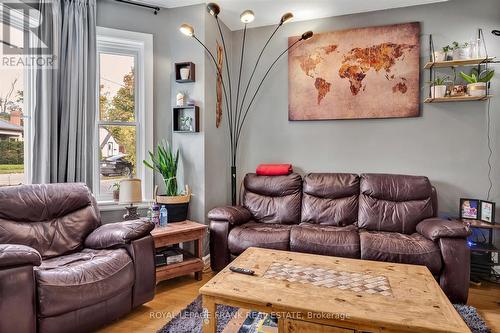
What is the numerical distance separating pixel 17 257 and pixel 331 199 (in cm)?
258

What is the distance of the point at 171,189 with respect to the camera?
10.1 ft

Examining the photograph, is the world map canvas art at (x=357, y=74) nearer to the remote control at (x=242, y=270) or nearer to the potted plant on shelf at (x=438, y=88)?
the potted plant on shelf at (x=438, y=88)

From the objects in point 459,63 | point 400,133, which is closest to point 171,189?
point 400,133

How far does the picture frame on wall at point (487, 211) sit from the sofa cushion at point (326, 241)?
4.02 feet

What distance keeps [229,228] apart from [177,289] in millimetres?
688

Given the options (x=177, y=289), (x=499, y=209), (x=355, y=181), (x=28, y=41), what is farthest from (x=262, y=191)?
(x=28, y=41)

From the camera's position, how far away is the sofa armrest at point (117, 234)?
7.06 ft

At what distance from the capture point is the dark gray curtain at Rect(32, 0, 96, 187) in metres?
2.61

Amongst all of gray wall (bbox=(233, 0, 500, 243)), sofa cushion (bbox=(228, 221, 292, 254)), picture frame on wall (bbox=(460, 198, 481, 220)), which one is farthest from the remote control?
picture frame on wall (bbox=(460, 198, 481, 220))

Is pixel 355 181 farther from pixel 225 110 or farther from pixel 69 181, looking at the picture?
pixel 69 181

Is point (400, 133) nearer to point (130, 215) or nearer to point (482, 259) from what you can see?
point (482, 259)

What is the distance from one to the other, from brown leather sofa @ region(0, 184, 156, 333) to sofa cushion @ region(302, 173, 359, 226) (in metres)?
1.63

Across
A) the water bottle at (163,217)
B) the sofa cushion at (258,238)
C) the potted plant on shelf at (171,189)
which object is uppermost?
the potted plant on shelf at (171,189)

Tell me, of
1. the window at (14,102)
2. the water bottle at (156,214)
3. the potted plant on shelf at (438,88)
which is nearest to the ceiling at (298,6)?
the potted plant on shelf at (438,88)
